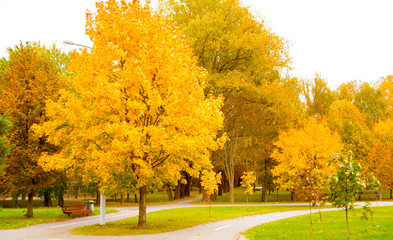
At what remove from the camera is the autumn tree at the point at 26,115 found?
2052cm

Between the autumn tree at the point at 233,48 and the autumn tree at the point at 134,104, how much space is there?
39.1 feet

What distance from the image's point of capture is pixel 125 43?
52.3 feet

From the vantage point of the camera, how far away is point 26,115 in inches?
845

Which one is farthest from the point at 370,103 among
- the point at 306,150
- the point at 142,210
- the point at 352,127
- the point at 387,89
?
the point at 142,210

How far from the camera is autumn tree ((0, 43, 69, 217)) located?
67.3ft

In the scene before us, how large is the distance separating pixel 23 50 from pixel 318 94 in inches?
1450

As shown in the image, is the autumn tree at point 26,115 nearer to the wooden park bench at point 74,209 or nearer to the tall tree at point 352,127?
the wooden park bench at point 74,209

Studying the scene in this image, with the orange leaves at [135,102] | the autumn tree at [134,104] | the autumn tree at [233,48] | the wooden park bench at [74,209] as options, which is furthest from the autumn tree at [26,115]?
the autumn tree at [233,48]

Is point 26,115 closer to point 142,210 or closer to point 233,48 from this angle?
point 142,210

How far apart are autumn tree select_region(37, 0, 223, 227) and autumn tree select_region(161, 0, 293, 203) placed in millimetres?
11924

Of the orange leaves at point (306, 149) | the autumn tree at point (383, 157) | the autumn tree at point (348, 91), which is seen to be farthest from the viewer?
the autumn tree at point (348, 91)

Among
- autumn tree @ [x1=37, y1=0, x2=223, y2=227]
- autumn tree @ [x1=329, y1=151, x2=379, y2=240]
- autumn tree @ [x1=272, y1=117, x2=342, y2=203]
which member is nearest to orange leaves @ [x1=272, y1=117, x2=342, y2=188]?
autumn tree @ [x1=272, y1=117, x2=342, y2=203]

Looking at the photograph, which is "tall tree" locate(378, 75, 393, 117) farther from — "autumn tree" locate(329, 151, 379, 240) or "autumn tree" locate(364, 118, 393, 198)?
"autumn tree" locate(329, 151, 379, 240)

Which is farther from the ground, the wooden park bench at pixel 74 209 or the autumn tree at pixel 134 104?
the autumn tree at pixel 134 104
